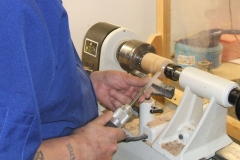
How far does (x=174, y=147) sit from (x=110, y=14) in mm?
944

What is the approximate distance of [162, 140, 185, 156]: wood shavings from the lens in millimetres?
718

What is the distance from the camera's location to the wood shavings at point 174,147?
0.72 meters

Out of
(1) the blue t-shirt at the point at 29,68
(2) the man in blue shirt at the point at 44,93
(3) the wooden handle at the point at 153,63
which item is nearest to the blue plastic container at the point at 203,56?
(3) the wooden handle at the point at 153,63

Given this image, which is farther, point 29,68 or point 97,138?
point 97,138

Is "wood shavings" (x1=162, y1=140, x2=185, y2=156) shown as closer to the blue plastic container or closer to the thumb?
the thumb

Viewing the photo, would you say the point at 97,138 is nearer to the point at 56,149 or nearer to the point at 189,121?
the point at 56,149

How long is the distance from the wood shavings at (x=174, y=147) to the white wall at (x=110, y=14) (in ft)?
2.92

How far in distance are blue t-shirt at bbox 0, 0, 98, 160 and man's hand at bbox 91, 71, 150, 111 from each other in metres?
0.31

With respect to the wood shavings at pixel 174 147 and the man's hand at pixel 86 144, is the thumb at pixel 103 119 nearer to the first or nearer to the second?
the man's hand at pixel 86 144

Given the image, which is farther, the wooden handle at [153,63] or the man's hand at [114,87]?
the man's hand at [114,87]

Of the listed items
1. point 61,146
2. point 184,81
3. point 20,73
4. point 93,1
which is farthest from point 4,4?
point 93,1

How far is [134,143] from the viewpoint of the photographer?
83 cm

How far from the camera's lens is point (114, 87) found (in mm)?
982

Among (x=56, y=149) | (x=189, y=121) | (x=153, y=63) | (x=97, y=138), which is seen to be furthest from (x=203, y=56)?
(x=56, y=149)
